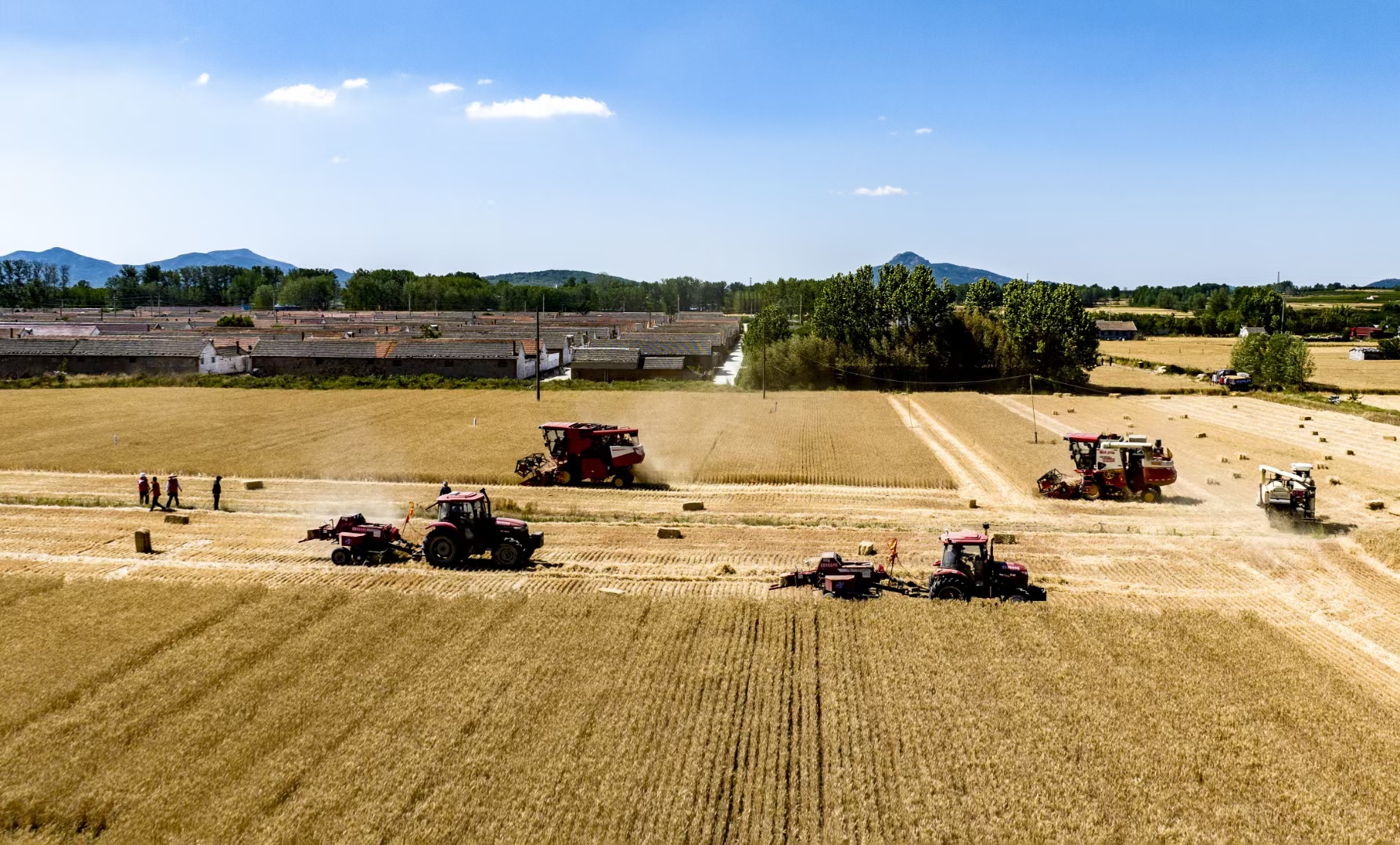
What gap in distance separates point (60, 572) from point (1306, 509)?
119ft

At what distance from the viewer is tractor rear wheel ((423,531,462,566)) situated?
74.5 ft

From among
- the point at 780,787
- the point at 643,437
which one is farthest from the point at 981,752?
the point at 643,437

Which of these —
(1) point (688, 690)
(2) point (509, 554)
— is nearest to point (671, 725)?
(1) point (688, 690)

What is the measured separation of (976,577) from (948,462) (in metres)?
20.6

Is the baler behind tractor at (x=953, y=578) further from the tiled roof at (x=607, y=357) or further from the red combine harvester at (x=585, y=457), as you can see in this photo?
the tiled roof at (x=607, y=357)

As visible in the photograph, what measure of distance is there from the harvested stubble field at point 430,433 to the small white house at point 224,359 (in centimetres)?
874

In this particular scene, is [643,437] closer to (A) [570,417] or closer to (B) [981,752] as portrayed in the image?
(A) [570,417]

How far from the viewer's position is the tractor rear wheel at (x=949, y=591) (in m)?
20.2

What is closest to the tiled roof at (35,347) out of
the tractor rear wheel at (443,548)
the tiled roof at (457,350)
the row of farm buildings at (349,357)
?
the row of farm buildings at (349,357)

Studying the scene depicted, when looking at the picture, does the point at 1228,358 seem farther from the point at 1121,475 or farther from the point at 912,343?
the point at 1121,475

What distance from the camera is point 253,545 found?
25.0 m

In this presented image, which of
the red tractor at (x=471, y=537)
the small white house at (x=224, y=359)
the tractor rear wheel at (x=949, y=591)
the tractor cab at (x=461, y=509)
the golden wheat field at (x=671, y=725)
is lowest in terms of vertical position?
the golden wheat field at (x=671, y=725)

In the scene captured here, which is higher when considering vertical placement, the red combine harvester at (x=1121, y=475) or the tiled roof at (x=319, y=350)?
the tiled roof at (x=319, y=350)

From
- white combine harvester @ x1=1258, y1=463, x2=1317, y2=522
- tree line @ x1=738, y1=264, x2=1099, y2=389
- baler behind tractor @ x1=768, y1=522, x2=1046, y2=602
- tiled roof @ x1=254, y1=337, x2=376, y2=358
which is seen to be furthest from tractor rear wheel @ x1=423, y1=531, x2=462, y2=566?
tiled roof @ x1=254, y1=337, x2=376, y2=358
